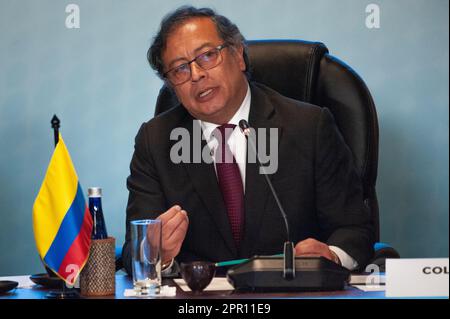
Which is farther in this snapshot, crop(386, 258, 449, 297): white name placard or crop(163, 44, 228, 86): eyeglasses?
crop(163, 44, 228, 86): eyeglasses

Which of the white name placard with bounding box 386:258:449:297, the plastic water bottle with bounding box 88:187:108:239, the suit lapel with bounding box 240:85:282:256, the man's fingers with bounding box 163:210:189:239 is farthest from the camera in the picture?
the suit lapel with bounding box 240:85:282:256

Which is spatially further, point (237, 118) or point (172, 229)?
point (237, 118)

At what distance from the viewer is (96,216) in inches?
64.5

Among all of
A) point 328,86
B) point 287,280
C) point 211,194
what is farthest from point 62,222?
point 328,86

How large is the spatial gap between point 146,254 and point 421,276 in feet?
1.81

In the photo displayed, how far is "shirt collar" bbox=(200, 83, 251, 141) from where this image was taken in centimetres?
221

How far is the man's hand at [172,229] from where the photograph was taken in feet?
5.73

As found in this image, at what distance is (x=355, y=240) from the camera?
1.95 meters

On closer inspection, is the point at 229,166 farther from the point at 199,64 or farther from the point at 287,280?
the point at 287,280

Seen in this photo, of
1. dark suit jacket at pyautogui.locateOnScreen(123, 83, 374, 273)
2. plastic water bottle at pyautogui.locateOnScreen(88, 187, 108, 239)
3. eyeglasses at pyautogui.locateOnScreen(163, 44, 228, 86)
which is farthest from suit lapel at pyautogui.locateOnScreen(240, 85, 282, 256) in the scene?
plastic water bottle at pyautogui.locateOnScreen(88, 187, 108, 239)

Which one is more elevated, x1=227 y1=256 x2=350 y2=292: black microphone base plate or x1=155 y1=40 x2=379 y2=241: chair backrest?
x1=155 y1=40 x2=379 y2=241: chair backrest

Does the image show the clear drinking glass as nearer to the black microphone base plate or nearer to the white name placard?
the black microphone base plate

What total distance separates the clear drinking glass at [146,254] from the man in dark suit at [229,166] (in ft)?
1.78

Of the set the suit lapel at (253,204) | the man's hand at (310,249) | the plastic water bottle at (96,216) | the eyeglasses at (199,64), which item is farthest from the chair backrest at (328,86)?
the plastic water bottle at (96,216)
